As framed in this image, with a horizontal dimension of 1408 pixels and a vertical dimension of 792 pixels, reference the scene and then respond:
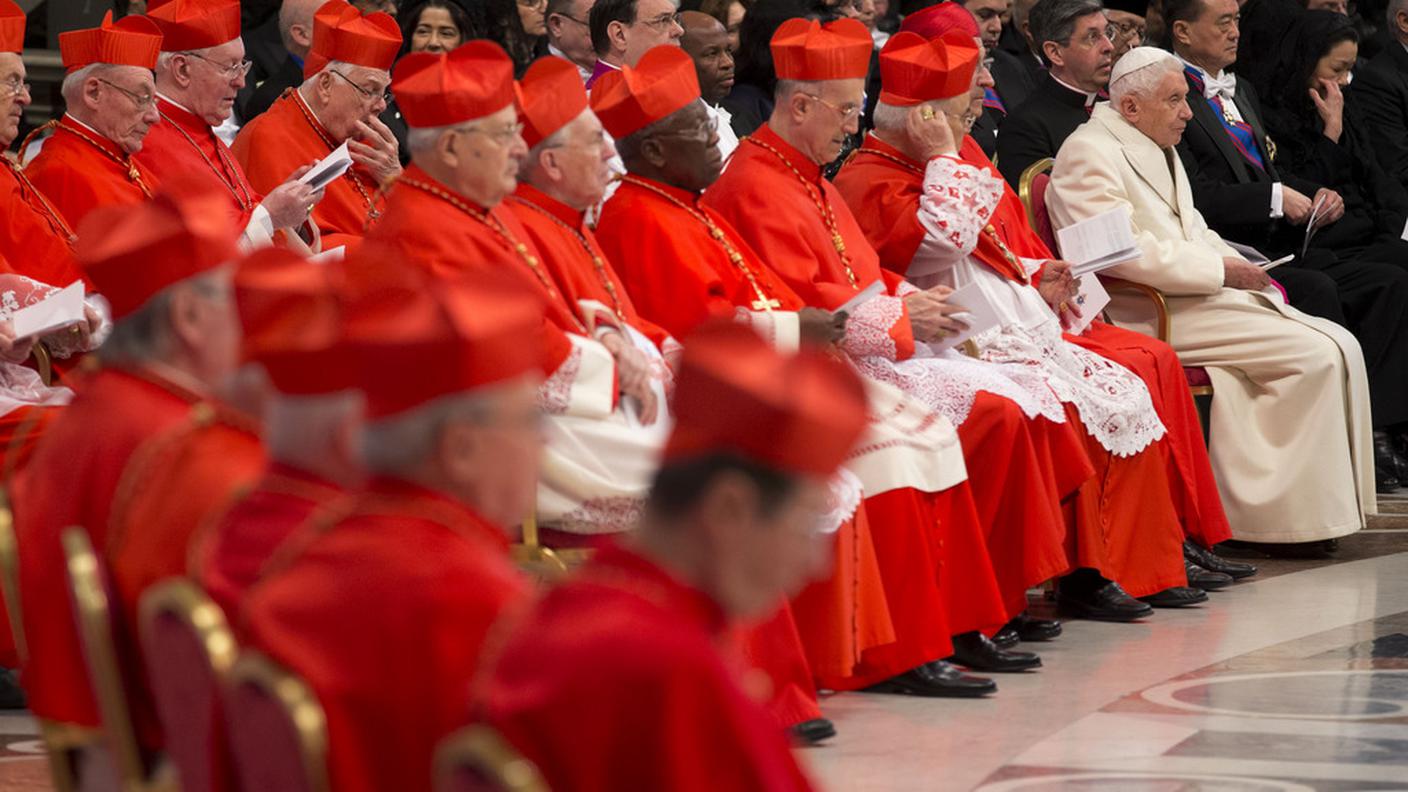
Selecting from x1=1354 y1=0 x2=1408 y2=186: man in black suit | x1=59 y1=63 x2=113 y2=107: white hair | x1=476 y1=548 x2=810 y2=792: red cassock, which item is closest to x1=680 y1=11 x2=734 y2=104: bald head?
x1=59 y1=63 x2=113 y2=107: white hair

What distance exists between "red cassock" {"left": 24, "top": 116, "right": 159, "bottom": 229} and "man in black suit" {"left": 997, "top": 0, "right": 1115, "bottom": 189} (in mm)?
3309

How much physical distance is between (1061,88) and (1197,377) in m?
1.25

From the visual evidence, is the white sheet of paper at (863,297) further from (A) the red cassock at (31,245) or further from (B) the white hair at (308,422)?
(B) the white hair at (308,422)

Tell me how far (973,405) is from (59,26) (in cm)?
518

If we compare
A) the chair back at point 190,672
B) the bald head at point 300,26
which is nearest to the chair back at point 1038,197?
the bald head at point 300,26

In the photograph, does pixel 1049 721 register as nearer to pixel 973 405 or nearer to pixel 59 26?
pixel 973 405

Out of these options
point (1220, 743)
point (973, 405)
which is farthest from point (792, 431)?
point (973, 405)

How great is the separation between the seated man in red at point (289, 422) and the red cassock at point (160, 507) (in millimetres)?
70

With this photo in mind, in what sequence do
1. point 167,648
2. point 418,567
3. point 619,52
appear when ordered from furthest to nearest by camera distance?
point 619,52 → point 167,648 → point 418,567

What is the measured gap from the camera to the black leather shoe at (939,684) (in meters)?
5.47

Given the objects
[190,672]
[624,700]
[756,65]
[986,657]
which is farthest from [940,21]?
[624,700]

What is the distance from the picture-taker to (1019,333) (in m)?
6.56

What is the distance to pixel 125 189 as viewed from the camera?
5984mm

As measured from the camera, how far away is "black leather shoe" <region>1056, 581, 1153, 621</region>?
6.55 m
